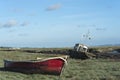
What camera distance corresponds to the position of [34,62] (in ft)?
97.8

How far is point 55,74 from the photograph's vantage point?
2898cm

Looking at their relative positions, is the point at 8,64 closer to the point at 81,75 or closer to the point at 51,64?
the point at 51,64

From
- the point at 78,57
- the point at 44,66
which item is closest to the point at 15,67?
the point at 44,66

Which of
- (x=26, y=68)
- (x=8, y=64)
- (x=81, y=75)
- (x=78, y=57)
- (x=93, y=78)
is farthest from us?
(x=78, y=57)

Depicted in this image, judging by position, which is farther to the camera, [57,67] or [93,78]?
[57,67]

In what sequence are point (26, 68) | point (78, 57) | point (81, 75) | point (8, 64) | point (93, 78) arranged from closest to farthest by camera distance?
point (93, 78)
point (81, 75)
point (26, 68)
point (8, 64)
point (78, 57)

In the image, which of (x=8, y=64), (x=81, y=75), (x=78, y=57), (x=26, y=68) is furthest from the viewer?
(x=78, y=57)

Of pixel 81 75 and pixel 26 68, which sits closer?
pixel 81 75

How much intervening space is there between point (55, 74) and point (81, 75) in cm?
211

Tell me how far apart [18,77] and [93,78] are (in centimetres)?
557

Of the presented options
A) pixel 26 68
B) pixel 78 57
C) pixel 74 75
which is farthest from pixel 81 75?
pixel 78 57

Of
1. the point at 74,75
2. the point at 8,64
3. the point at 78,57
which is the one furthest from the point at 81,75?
the point at 78,57

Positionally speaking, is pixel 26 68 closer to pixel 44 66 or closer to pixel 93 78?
pixel 44 66

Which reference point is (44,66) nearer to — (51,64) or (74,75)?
(51,64)
